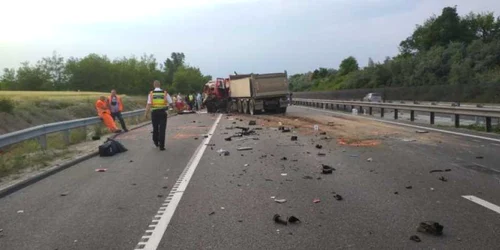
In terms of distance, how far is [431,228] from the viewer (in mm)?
5383

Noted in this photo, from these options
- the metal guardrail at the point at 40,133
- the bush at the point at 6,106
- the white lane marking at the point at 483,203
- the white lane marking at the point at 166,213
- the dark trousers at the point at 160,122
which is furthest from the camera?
the bush at the point at 6,106

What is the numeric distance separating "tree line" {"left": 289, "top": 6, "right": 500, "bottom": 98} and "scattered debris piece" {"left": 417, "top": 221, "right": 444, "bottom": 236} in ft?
103

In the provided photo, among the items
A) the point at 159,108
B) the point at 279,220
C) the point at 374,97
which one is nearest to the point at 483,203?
the point at 279,220

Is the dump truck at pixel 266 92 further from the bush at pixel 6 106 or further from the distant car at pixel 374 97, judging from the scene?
the bush at pixel 6 106

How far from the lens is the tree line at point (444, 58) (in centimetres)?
5259

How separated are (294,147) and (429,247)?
8892mm

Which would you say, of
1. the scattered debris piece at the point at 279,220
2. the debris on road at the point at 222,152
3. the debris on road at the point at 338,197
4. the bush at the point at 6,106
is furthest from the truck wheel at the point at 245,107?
the scattered debris piece at the point at 279,220

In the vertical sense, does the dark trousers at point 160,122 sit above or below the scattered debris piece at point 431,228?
above

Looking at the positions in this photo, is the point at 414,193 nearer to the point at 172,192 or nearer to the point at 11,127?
the point at 172,192

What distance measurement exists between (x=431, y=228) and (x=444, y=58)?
5972 cm

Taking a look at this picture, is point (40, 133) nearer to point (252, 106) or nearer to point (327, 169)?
point (327, 169)

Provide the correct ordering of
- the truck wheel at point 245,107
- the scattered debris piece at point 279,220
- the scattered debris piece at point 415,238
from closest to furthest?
1. the scattered debris piece at point 415,238
2. the scattered debris piece at point 279,220
3. the truck wheel at point 245,107

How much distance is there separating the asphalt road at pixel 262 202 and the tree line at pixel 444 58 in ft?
90.0

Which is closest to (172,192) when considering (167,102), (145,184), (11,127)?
(145,184)
